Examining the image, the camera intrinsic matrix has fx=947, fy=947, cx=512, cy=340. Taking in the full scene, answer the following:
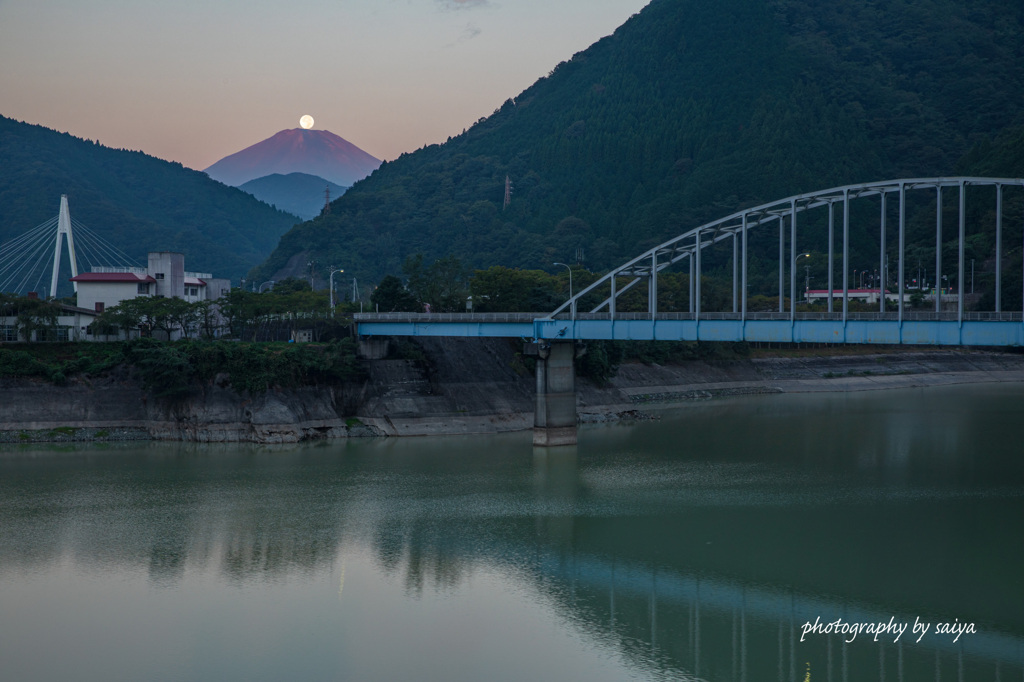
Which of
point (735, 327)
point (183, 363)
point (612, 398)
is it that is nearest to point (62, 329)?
point (183, 363)

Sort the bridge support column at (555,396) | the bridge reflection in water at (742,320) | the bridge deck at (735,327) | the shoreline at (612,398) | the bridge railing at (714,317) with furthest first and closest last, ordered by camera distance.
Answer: the bridge support column at (555,396)
the shoreline at (612,398)
the bridge reflection in water at (742,320)
the bridge railing at (714,317)
the bridge deck at (735,327)

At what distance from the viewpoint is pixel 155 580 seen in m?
34.5

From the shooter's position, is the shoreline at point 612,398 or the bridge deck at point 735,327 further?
the shoreline at point 612,398

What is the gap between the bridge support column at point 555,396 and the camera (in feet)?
212

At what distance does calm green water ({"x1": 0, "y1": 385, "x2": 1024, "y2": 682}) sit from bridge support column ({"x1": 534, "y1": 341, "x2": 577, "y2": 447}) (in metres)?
4.62

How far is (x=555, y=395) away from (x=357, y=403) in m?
15.4

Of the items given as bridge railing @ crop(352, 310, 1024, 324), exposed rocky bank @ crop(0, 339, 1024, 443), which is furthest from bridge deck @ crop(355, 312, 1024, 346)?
exposed rocky bank @ crop(0, 339, 1024, 443)

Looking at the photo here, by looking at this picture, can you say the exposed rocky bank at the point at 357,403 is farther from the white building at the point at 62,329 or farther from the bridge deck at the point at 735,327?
the white building at the point at 62,329

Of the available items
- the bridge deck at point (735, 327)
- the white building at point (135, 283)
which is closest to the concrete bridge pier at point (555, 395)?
the bridge deck at point (735, 327)

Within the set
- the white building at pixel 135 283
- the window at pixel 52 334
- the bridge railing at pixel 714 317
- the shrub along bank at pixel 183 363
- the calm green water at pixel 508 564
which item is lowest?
the calm green water at pixel 508 564

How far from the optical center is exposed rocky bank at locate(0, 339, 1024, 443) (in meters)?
63.1

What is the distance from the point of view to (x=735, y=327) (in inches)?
2306

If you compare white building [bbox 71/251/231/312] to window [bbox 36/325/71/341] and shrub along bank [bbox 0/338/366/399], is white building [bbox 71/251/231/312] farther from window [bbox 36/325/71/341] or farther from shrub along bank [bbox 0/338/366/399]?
shrub along bank [bbox 0/338/366/399]

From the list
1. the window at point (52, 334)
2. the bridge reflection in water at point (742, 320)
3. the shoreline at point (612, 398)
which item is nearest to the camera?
the bridge reflection in water at point (742, 320)
